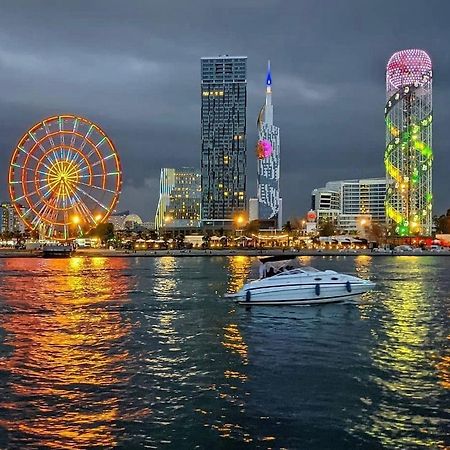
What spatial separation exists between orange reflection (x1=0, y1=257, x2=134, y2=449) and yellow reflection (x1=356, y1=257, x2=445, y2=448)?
6.96 meters

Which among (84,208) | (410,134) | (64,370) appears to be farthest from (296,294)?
(410,134)

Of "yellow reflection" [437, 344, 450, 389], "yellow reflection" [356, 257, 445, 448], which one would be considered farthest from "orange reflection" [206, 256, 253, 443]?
"yellow reflection" [437, 344, 450, 389]

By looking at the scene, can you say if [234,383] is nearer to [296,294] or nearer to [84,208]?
[296,294]

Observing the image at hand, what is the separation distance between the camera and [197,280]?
67.2m

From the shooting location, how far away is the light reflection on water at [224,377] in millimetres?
15430

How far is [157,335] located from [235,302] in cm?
1215

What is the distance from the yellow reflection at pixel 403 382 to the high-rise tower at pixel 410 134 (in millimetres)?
131678

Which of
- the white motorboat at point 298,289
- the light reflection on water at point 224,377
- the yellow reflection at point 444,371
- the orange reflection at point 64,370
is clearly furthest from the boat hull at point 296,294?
the yellow reflection at point 444,371

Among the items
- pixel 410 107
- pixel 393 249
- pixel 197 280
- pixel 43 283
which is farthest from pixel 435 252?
pixel 43 283

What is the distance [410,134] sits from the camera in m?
163

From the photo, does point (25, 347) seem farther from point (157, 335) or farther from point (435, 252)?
point (435, 252)

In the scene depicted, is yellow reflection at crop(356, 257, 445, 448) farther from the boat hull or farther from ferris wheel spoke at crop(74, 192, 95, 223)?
ferris wheel spoke at crop(74, 192, 95, 223)

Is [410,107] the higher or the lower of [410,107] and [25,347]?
the higher

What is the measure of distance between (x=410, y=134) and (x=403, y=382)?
152028 mm
